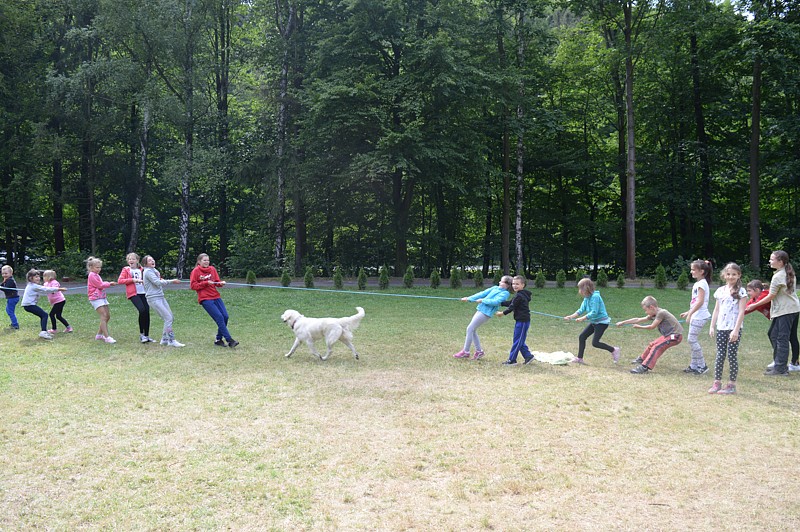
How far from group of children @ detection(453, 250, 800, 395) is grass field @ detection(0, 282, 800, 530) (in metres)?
0.40

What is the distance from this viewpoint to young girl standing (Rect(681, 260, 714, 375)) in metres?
9.66

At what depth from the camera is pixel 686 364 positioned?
10.7 meters

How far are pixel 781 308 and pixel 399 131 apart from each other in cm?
1898

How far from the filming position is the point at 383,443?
6332 mm

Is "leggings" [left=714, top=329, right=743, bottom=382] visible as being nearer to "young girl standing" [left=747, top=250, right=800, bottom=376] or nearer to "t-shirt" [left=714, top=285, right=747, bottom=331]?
"t-shirt" [left=714, top=285, right=747, bottom=331]

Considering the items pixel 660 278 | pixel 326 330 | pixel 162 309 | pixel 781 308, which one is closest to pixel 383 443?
pixel 326 330

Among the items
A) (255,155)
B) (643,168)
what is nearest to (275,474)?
(255,155)

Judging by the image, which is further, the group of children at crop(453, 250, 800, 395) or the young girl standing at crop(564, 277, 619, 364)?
the young girl standing at crop(564, 277, 619, 364)

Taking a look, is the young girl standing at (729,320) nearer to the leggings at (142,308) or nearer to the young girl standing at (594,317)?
the young girl standing at (594,317)

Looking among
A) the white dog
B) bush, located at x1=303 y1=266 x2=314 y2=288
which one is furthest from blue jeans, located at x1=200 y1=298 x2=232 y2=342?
bush, located at x1=303 y1=266 x2=314 y2=288

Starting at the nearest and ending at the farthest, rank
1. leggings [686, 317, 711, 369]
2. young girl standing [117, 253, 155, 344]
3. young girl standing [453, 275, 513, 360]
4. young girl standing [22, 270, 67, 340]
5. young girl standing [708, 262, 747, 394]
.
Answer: young girl standing [708, 262, 747, 394]
leggings [686, 317, 711, 369]
young girl standing [453, 275, 513, 360]
young girl standing [117, 253, 155, 344]
young girl standing [22, 270, 67, 340]

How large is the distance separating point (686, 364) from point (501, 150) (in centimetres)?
2445

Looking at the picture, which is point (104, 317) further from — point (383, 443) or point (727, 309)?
point (727, 309)

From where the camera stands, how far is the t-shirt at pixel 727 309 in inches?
321
